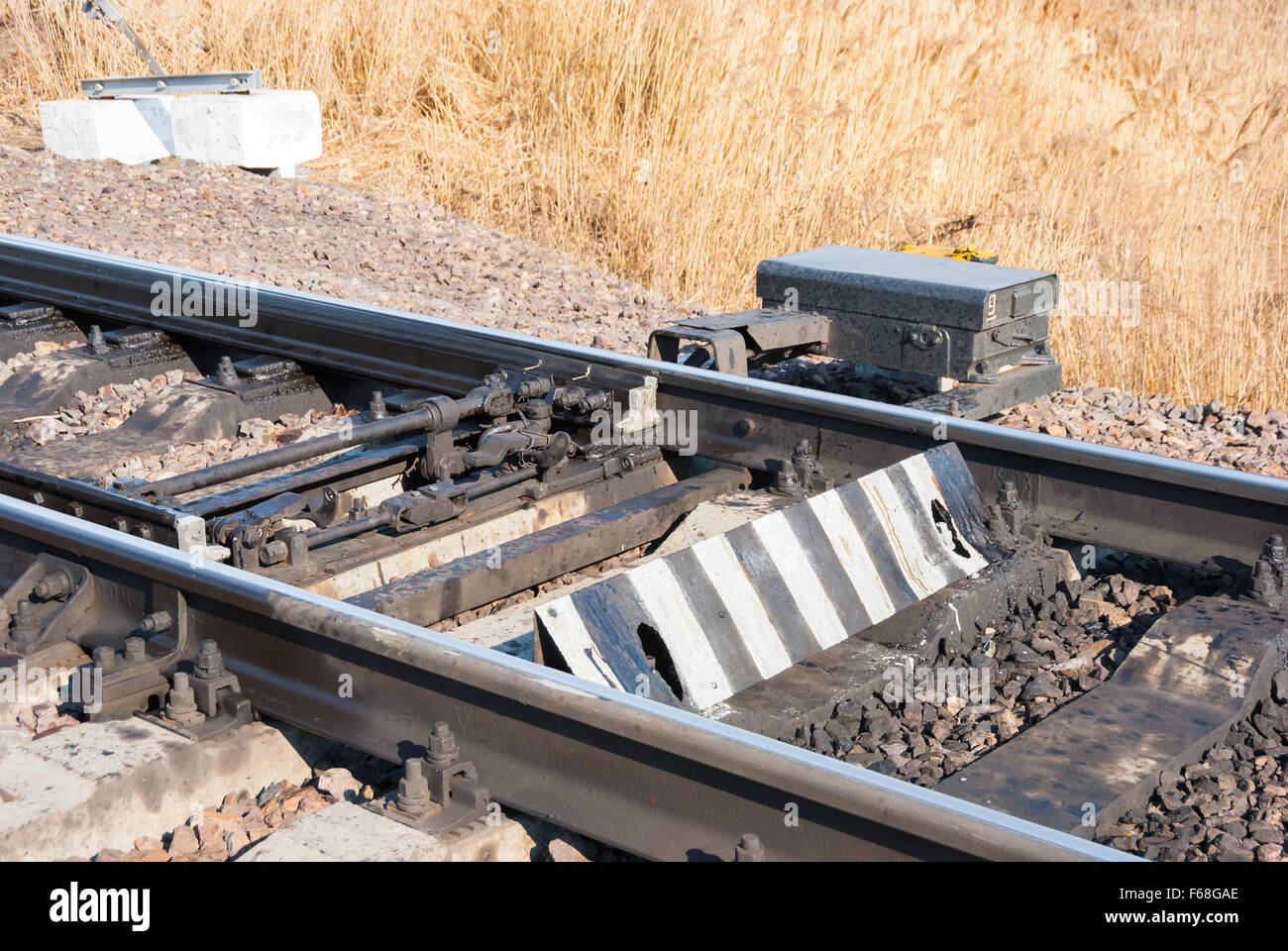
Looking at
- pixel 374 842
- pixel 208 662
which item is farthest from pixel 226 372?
pixel 374 842

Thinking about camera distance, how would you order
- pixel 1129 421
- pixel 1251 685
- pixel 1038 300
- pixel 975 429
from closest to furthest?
1. pixel 1251 685
2. pixel 975 429
3. pixel 1038 300
4. pixel 1129 421

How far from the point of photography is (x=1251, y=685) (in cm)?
333

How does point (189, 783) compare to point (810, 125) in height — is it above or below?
below

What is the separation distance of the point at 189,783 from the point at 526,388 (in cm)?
204

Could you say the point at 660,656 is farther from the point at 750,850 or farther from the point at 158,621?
the point at 158,621

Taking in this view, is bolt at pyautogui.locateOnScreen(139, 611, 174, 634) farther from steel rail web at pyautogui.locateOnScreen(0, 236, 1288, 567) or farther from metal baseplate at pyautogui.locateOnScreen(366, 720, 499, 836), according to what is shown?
steel rail web at pyautogui.locateOnScreen(0, 236, 1288, 567)

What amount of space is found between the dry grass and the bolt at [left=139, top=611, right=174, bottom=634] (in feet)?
16.5

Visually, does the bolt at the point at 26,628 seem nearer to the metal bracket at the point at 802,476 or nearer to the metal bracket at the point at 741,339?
the metal bracket at the point at 802,476

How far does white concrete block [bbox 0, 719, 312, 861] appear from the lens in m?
2.84

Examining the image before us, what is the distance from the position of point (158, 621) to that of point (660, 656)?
4.03ft

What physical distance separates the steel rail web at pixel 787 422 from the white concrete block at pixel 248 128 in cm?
509

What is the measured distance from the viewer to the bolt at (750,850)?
8.23 feet
